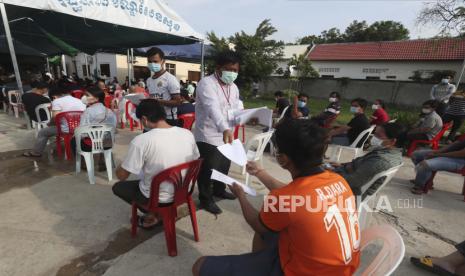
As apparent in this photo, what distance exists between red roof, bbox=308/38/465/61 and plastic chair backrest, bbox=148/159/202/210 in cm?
2227

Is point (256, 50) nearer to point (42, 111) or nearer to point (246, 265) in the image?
point (42, 111)

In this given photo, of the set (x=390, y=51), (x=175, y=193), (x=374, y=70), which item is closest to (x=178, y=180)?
(x=175, y=193)

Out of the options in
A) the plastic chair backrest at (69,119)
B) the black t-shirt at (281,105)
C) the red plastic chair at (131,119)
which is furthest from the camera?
the red plastic chair at (131,119)

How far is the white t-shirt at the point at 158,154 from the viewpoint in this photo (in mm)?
2135

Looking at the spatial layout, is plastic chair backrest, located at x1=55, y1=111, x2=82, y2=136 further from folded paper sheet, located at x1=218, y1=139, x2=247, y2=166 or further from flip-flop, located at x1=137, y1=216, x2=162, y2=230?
folded paper sheet, located at x1=218, y1=139, x2=247, y2=166

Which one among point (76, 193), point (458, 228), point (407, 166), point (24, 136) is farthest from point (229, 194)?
point (24, 136)

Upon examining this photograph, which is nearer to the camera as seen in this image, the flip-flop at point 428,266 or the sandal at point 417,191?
the flip-flop at point 428,266

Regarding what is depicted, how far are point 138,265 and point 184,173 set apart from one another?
2.80ft

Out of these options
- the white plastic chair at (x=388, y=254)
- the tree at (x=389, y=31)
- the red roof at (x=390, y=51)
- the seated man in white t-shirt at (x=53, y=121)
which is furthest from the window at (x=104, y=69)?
the tree at (x=389, y=31)

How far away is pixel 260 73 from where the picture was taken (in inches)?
651

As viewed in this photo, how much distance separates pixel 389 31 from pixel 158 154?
1914 inches

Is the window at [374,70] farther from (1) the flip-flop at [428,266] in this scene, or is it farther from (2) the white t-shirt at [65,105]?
(2) the white t-shirt at [65,105]

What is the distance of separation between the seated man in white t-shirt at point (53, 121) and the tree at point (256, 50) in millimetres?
12318

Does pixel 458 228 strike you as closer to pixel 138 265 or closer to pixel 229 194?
pixel 229 194
